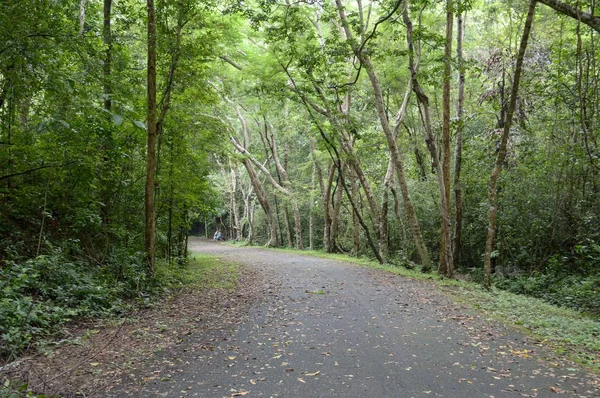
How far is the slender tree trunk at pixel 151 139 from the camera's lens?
343 inches

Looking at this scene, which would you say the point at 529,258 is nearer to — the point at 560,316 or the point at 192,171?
the point at 560,316

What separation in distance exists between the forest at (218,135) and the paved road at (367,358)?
2383mm

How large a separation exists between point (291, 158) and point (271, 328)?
98.8ft

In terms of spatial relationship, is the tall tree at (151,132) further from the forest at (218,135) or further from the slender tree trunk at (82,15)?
the slender tree trunk at (82,15)

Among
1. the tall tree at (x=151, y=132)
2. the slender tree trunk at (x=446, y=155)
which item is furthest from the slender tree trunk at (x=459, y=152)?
the tall tree at (x=151, y=132)

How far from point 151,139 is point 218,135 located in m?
6.38

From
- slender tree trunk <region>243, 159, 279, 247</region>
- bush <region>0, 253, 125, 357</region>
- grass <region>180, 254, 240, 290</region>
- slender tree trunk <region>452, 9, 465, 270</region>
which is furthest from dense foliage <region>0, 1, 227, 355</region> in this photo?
slender tree trunk <region>243, 159, 279, 247</region>

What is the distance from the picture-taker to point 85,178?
834 cm

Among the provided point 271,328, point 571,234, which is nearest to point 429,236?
point 571,234

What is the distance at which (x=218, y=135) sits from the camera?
15.3m

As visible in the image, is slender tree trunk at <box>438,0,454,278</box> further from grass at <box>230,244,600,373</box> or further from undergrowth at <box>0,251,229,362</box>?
undergrowth at <box>0,251,229,362</box>

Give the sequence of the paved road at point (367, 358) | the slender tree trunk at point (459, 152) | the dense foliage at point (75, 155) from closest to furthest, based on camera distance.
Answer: the paved road at point (367, 358), the dense foliage at point (75, 155), the slender tree trunk at point (459, 152)

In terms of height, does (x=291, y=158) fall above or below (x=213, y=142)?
above

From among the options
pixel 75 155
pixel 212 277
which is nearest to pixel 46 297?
pixel 75 155
